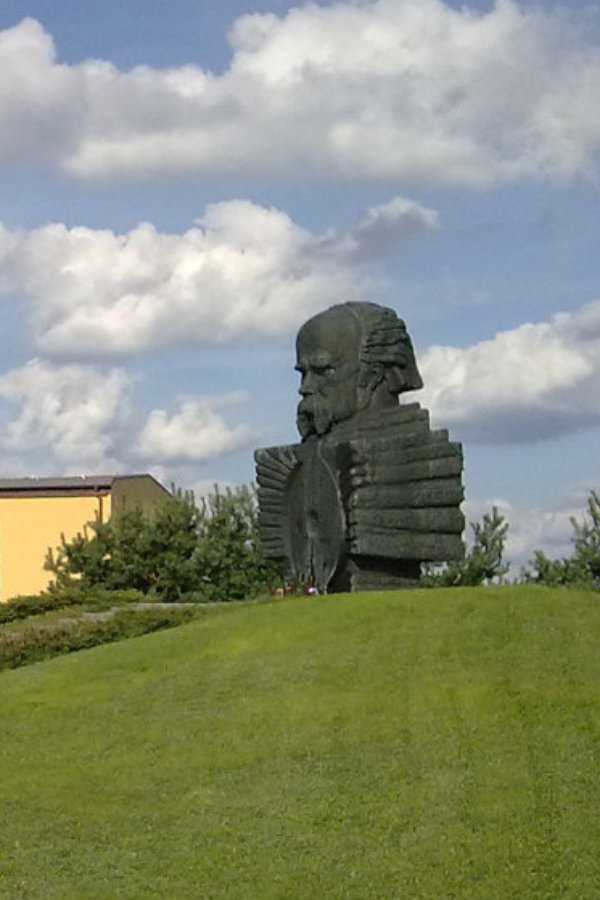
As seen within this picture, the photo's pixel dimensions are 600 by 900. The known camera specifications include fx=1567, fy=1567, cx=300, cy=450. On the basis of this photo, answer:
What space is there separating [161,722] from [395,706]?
1.94 metres

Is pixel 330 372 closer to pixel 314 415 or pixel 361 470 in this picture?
pixel 314 415

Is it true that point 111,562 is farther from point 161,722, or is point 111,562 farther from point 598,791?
point 598,791

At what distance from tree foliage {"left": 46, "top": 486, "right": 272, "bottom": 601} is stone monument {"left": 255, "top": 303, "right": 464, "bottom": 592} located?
10490 mm

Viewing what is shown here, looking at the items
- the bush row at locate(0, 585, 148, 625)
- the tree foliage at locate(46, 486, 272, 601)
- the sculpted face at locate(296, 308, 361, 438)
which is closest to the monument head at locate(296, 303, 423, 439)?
the sculpted face at locate(296, 308, 361, 438)

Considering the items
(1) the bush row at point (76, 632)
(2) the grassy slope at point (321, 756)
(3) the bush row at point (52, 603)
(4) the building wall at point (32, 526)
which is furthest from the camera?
(4) the building wall at point (32, 526)

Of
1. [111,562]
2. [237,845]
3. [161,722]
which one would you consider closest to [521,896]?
[237,845]

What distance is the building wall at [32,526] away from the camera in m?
40.0

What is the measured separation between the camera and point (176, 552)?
32.1 meters

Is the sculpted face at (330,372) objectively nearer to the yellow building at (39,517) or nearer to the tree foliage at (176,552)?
the tree foliage at (176,552)

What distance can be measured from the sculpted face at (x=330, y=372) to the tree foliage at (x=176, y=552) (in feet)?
36.0

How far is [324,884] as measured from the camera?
8.90 metres

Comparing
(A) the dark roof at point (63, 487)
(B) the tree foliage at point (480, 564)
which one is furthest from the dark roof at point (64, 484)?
(B) the tree foliage at point (480, 564)

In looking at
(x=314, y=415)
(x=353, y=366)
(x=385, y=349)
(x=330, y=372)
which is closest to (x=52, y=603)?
(x=314, y=415)

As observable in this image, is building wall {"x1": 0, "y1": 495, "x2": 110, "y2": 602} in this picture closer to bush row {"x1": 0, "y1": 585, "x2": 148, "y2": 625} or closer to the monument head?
bush row {"x1": 0, "y1": 585, "x2": 148, "y2": 625}
